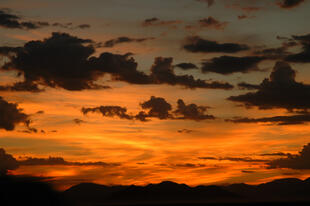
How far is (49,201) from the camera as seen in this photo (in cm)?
15638

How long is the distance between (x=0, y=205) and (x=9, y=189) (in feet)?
19.6

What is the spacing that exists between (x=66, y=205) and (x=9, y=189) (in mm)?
20042

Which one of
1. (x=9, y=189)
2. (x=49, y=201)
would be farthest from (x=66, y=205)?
(x=9, y=189)

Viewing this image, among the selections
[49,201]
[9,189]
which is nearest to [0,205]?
[9,189]

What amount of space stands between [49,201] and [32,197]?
20.4ft

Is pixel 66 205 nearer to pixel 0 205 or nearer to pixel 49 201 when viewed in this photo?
pixel 49 201

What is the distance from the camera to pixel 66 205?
161375 mm

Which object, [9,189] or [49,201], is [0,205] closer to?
[9,189]

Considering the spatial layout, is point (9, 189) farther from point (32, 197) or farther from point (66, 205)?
point (66, 205)

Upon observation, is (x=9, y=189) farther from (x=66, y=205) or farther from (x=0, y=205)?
(x=66, y=205)

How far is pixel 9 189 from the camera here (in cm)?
15838

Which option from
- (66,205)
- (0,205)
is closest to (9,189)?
(0,205)

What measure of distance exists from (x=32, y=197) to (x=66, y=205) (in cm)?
1200

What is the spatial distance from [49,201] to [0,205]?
1629 cm
